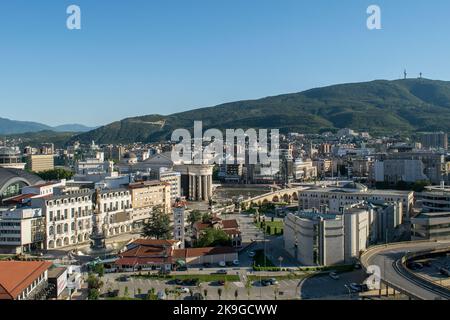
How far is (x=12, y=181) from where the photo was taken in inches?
884

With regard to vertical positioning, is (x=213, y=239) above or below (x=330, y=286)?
above

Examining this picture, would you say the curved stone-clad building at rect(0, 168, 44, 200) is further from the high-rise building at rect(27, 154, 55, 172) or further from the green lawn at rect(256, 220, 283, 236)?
the high-rise building at rect(27, 154, 55, 172)

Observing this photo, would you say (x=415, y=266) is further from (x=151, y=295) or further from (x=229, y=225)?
(x=151, y=295)

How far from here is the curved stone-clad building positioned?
21.9m

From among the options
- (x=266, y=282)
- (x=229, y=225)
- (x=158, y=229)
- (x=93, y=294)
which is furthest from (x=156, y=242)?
(x=93, y=294)

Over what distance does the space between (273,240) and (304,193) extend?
618 cm

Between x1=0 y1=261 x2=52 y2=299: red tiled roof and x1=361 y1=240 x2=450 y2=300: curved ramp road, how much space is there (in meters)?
6.62

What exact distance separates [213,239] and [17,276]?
759 cm

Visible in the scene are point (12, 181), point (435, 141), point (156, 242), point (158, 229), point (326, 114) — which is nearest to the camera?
point (156, 242)

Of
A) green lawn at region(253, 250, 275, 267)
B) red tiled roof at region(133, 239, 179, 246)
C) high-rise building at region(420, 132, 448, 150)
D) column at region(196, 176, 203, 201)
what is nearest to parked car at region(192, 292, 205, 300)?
green lawn at region(253, 250, 275, 267)

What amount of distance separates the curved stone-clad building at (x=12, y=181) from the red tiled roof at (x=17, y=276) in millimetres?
12941

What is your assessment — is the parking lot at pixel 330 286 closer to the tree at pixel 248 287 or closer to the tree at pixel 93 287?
the tree at pixel 248 287

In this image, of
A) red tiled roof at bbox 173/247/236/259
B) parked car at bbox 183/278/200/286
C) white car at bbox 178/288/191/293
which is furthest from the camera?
red tiled roof at bbox 173/247/236/259

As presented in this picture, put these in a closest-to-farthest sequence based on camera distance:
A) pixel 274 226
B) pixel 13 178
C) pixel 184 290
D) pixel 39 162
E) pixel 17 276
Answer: pixel 17 276, pixel 184 290, pixel 274 226, pixel 13 178, pixel 39 162
